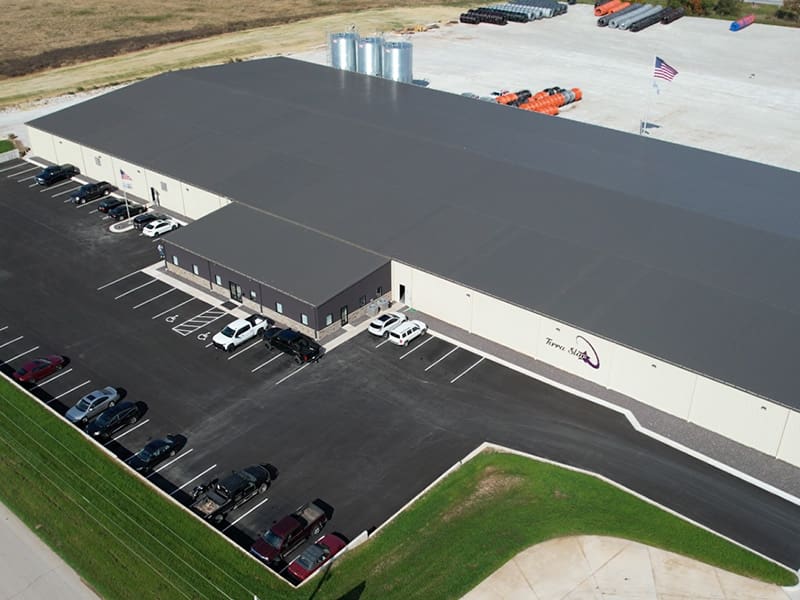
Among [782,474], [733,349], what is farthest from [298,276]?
[782,474]

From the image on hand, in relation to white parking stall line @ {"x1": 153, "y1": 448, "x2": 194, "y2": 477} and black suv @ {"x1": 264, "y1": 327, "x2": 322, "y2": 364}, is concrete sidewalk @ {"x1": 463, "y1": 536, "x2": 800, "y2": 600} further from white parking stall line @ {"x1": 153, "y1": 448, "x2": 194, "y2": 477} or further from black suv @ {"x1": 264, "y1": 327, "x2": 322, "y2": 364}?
black suv @ {"x1": 264, "y1": 327, "x2": 322, "y2": 364}

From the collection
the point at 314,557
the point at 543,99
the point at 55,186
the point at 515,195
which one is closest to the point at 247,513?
the point at 314,557

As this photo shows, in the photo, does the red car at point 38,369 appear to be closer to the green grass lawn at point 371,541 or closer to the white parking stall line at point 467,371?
the green grass lawn at point 371,541

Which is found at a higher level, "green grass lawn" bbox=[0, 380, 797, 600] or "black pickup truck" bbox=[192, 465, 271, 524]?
"black pickup truck" bbox=[192, 465, 271, 524]

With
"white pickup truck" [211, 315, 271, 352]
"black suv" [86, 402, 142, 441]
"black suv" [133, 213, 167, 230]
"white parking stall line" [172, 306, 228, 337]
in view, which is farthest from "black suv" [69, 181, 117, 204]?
"black suv" [86, 402, 142, 441]

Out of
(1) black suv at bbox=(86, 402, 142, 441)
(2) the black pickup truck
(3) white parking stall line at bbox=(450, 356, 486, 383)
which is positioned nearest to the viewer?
(2) the black pickup truck

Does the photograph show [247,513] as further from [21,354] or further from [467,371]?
[21,354]

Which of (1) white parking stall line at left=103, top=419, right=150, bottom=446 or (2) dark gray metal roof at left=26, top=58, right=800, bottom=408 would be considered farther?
(2) dark gray metal roof at left=26, top=58, right=800, bottom=408
